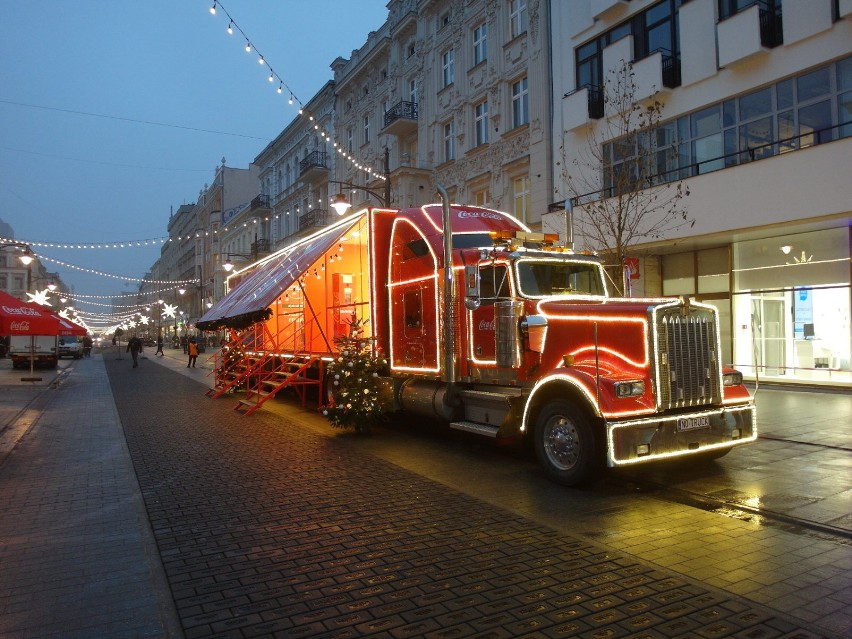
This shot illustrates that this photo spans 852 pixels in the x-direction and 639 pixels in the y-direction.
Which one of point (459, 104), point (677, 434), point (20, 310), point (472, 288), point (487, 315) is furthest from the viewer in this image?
point (459, 104)

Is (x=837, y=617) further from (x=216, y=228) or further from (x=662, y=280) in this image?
(x=216, y=228)

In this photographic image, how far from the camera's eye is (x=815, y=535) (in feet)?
17.1

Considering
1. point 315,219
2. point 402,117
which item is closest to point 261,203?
point 315,219

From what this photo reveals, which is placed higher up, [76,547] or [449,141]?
[449,141]

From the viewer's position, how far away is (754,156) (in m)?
14.4

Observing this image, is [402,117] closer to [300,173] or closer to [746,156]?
[300,173]

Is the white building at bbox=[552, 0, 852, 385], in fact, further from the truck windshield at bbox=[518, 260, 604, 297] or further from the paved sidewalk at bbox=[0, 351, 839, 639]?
the paved sidewalk at bbox=[0, 351, 839, 639]

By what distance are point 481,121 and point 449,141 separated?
250 centimetres

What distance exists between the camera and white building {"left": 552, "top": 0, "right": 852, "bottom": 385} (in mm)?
12945

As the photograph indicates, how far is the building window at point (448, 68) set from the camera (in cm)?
2530

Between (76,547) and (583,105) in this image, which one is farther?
(583,105)

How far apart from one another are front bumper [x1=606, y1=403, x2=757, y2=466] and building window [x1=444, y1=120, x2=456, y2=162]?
64.7 feet

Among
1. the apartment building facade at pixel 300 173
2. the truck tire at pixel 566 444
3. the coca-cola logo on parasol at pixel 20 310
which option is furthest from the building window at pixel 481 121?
the truck tire at pixel 566 444

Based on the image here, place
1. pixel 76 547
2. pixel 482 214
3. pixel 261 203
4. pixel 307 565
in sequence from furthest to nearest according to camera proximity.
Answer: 1. pixel 261 203
2. pixel 482 214
3. pixel 76 547
4. pixel 307 565
